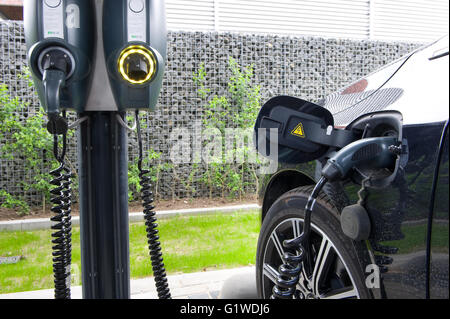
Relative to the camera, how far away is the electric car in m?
0.92

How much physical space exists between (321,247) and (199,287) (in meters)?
1.78

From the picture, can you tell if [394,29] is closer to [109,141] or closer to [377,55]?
[377,55]

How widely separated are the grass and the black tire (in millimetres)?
1854

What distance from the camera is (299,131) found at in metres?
1.24

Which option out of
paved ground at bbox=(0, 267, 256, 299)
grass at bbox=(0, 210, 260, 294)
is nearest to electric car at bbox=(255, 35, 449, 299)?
paved ground at bbox=(0, 267, 256, 299)

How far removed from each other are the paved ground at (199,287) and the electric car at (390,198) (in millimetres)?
884

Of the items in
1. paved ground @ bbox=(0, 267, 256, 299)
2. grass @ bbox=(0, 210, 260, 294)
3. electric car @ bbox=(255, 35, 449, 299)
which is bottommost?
grass @ bbox=(0, 210, 260, 294)

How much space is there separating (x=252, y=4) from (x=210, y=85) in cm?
146

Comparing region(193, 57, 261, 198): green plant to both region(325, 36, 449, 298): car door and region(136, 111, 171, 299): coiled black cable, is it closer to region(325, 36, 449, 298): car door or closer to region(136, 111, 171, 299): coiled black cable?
region(136, 111, 171, 299): coiled black cable

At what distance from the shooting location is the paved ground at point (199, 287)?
7.34 feet

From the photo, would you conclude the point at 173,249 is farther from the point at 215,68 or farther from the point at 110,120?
the point at 110,120

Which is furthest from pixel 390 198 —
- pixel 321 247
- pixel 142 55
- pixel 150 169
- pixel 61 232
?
pixel 150 169

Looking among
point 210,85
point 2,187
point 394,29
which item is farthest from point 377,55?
point 2,187
